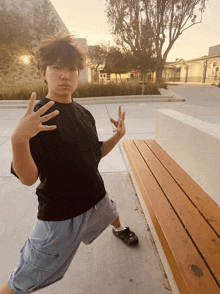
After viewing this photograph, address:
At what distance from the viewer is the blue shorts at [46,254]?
112cm

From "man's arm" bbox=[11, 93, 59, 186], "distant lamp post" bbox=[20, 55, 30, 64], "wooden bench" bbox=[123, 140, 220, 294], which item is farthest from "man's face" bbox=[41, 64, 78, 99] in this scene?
"distant lamp post" bbox=[20, 55, 30, 64]

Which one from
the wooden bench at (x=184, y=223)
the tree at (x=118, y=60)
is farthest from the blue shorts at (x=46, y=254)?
the tree at (x=118, y=60)

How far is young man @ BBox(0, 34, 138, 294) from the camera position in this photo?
111 centimetres

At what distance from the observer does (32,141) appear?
1051mm

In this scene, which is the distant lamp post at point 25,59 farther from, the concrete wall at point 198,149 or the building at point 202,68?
the building at point 202,68

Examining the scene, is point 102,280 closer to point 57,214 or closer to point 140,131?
point 57,214

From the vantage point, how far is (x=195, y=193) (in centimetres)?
171

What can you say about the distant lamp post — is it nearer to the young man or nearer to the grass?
the grass

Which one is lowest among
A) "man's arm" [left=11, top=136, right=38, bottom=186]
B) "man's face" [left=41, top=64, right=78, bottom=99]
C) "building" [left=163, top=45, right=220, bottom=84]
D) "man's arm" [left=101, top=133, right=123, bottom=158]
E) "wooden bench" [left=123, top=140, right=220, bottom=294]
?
"wooden bench" [left=123, top=140, right=220, bottom=294]

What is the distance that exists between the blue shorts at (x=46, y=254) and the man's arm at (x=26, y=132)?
0.41 metres

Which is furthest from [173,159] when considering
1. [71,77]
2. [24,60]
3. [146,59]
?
[24,60]

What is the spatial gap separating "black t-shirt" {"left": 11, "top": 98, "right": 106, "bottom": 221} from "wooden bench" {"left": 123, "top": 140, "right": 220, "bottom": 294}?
1.83 ft

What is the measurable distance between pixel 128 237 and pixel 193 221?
27.1 inches

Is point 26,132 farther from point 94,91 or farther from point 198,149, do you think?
point 94,91
